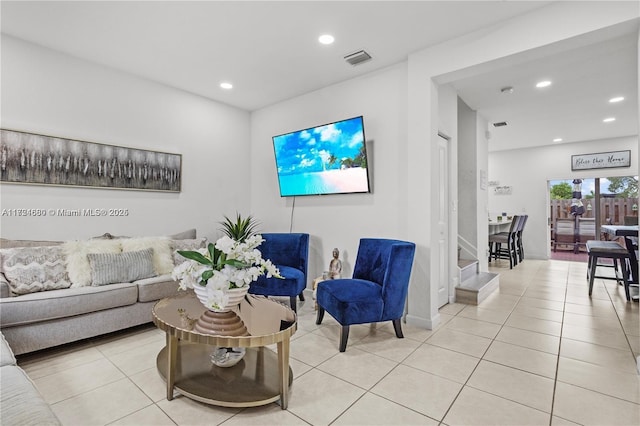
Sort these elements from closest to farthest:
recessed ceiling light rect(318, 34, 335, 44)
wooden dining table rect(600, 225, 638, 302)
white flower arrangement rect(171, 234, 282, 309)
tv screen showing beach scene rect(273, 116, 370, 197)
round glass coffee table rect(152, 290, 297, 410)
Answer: round glass coffee table rect(152, 290, 297, 410), white flower arrangement rect(171, 234, 282, 309), recessed ceiling light rect(318, 34, 335, 44), tv screen showing beach scene rect(273, 116, 370, 197), wooden dining table rect(600, 225, 638, 302)

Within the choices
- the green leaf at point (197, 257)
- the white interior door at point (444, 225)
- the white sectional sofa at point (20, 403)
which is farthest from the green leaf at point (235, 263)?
the white interior door at point (444, 225)

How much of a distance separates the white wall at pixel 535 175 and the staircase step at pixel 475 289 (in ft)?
12.9

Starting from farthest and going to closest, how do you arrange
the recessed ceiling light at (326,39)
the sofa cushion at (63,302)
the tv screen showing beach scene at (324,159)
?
the tv screen showing beach scene at (324,159), the recessed ceiling light at (326,39), the sofa cushion at (63,302)

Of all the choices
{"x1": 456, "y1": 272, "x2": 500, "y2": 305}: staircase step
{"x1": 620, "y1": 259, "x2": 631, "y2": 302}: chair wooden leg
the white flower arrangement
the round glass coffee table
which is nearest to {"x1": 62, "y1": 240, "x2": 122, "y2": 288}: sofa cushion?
the round glass coffee table

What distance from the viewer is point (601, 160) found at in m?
6.91

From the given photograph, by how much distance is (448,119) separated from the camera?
3.91 meters

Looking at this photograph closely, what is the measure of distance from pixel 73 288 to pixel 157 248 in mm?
839

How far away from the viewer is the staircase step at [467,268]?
4410 mm

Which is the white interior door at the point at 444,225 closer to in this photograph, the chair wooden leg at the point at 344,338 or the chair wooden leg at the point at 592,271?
the chair wooden leg at the point at 344,338

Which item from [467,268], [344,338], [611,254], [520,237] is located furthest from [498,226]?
[344,338]

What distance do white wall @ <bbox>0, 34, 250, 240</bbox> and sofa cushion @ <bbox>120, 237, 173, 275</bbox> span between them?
46 cm

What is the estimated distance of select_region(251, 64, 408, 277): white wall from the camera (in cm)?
350

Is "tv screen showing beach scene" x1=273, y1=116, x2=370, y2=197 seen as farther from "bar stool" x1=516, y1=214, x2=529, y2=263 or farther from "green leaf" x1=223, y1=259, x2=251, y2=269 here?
"bar stool" x1=516, y1=214, x2=529, y2=263

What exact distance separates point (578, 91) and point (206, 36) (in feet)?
15.4
